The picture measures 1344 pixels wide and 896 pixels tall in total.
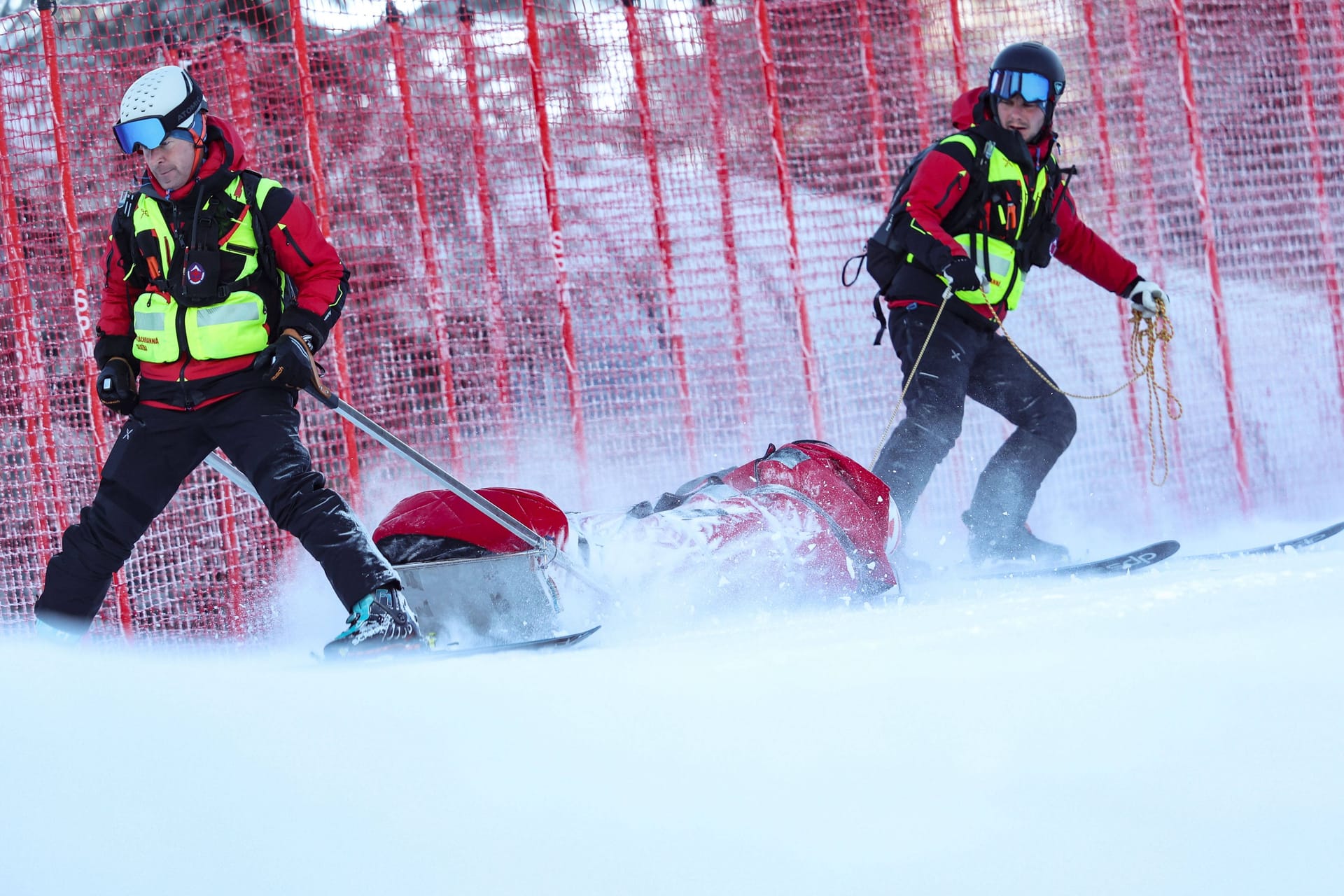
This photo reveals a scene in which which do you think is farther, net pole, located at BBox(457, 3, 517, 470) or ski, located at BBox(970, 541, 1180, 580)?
net pole, located at BBox(457, 3, 517, 470)

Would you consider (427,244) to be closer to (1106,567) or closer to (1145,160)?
(1106,567)

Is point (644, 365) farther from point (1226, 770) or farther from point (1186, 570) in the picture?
point (1226, 770)

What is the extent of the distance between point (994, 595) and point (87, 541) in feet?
8.55

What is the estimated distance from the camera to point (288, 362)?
9.64ft

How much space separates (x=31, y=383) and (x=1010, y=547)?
415 centimetres

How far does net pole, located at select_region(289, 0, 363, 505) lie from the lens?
5.07 meters

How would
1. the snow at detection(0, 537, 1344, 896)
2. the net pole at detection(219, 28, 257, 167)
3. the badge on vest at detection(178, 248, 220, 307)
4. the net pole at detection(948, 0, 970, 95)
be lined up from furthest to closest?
the net pole at detection(948, 0, 970, 95), the net pole at detection(219, 28, 257, 167), the badge on vest at detection(178, 248, 220, 307), the snow at detection(0, 537, 1344, 896)

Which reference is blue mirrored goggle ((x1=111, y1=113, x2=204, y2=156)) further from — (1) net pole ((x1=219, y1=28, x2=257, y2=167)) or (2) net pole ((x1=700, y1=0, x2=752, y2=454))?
(2) net pole ((x1=700, y1=0, x2=752, y2=454))

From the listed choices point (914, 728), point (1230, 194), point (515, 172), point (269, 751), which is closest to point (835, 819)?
point (914, 728)

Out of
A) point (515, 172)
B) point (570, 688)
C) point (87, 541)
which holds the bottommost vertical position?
point (570, 688)

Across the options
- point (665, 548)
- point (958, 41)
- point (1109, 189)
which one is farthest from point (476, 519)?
point (1109, 189)

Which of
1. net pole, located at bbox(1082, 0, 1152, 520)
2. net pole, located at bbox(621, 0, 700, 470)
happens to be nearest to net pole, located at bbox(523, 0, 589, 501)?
net pole, located at bbox(621, 0, 700, 470)

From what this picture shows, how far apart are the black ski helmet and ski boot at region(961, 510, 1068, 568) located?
1.46m

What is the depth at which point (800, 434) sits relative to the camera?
218 inches
